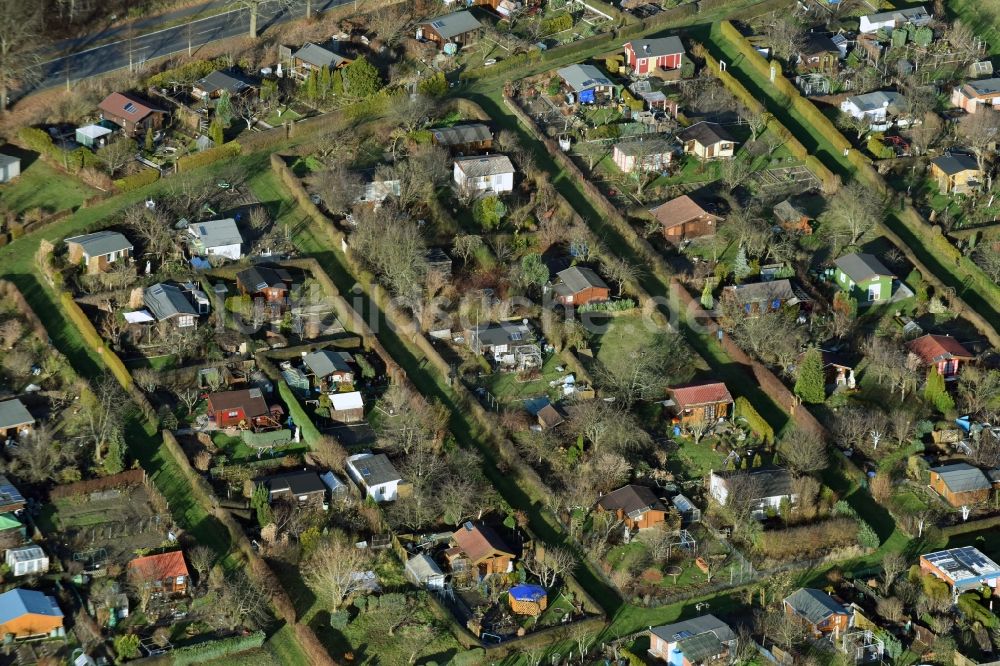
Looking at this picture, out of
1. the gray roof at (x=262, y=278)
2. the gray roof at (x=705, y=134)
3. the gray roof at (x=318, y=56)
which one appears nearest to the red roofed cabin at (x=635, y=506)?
the gray roof at (x=262, y=278)

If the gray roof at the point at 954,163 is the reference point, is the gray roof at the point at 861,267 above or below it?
below

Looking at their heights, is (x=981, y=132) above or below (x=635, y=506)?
above

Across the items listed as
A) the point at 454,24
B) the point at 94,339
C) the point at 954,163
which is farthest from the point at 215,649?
the point at 454,24

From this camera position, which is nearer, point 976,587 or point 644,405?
point 976,587

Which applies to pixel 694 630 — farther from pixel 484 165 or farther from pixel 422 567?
pixel 484 165

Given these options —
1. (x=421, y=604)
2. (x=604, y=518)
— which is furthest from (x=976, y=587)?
(x=421, y=604)

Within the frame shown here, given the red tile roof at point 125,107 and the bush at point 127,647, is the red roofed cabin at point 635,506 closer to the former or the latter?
the bush at point 127,647

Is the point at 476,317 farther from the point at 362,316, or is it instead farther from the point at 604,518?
the point at 604,518
